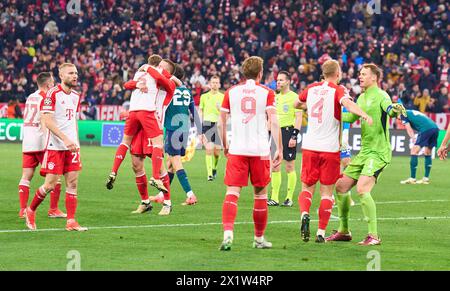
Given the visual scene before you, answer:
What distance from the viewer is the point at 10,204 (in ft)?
50.9

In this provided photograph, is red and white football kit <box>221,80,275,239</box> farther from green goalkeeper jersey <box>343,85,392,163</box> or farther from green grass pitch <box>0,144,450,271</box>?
green goalkeeper jersey <box>343,85,392,163</box>

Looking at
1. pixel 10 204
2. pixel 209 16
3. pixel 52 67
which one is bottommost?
pixel 10 204

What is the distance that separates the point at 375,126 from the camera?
11.6 meters

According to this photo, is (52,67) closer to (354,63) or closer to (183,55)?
(183,55)

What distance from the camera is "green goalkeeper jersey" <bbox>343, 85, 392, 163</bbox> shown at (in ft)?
38.1

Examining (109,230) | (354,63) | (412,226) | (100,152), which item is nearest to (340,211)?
(412,226)

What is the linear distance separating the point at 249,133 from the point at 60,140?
284cm

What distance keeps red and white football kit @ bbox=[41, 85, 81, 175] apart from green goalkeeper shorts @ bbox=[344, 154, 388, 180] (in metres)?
3.65

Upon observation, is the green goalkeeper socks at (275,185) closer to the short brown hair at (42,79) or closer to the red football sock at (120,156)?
the red football sock at (120,156)

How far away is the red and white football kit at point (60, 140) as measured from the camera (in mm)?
12234

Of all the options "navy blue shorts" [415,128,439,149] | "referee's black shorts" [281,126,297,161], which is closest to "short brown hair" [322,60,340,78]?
"referee's black shorts" [281,126,297,161]

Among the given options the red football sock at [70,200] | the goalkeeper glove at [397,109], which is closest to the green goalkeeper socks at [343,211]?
the goalkeeper glove at [397,109]

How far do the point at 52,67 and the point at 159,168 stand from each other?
25.6 m

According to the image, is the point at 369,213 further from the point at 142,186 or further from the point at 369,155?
the point at 142,186
